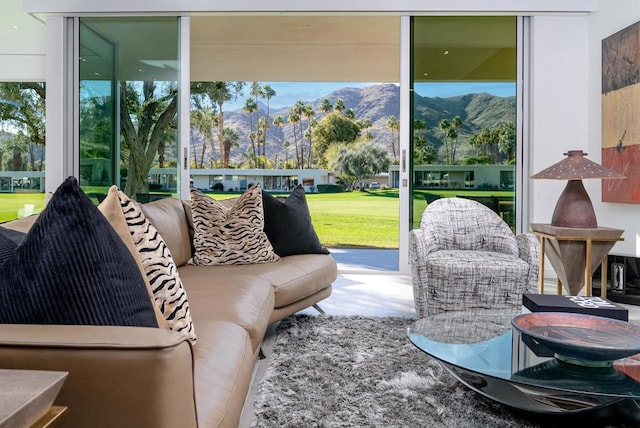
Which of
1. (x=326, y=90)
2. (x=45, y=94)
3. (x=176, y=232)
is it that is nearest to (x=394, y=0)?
(x=176, y=232)

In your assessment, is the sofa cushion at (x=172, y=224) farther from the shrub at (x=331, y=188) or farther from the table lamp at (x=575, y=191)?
the shrub at (x=331, y=188)

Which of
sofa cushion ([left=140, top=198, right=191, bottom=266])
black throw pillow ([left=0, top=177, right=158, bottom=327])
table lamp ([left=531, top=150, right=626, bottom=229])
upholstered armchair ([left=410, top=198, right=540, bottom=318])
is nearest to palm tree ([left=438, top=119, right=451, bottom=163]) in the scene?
table lamp ([left=531, top=150, right=626, bottom=229])

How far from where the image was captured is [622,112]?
400cm

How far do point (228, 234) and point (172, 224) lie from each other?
35cm

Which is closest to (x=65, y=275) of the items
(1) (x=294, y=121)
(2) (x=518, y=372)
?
→ (2) (x=518, y=372)

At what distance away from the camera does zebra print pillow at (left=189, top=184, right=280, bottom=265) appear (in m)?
2.88

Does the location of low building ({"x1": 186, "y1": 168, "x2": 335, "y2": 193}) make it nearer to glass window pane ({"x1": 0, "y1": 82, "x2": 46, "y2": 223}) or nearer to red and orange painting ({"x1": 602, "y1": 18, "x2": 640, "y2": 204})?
glass window pane ({"x1": 0, "y1": 82, "x2": 46, "y2": 223})

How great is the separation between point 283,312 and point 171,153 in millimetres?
2912

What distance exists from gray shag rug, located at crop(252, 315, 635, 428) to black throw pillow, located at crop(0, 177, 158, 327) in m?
0.96

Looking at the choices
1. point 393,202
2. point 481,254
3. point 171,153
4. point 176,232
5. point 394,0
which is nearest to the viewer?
point 176,232

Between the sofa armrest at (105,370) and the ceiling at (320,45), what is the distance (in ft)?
14.8

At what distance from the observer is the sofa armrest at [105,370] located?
820 millimetres

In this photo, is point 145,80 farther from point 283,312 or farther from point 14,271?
point 14,271

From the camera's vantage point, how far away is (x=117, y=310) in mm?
962
